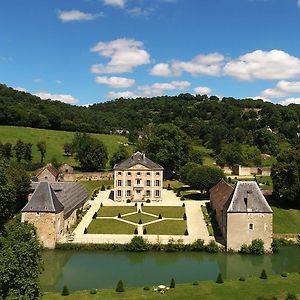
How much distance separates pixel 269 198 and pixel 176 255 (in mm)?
22562

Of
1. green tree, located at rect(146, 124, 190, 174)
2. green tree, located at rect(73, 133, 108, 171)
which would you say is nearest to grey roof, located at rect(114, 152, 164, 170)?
green tree, located at rect(146, 124, 190, 174)

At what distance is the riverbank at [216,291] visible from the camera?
2498cm

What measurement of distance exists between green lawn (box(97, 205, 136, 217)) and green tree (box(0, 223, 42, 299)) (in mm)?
29950

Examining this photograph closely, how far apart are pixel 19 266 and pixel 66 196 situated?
2784 cm

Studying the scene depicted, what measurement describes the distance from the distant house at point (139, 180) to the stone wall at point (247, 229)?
938 inches

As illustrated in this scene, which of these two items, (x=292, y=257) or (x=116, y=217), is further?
(x=116, y=217)

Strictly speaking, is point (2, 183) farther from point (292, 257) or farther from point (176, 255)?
point (292, 257)

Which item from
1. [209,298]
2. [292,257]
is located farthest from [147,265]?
[292,257]

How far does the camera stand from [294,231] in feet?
141

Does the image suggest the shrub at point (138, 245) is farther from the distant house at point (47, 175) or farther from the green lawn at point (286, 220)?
the distant house at point (47, 175)

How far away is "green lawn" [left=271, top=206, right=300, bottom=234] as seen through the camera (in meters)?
43.4

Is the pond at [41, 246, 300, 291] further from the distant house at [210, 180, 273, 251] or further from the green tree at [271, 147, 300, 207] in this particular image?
the green tree at [271, 147, 300, 207]

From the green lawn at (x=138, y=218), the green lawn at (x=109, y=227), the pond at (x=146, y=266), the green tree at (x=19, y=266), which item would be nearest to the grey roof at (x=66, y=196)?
the green lawn at (x=109, y=227)

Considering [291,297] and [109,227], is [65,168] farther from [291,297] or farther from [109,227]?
[291,297]
